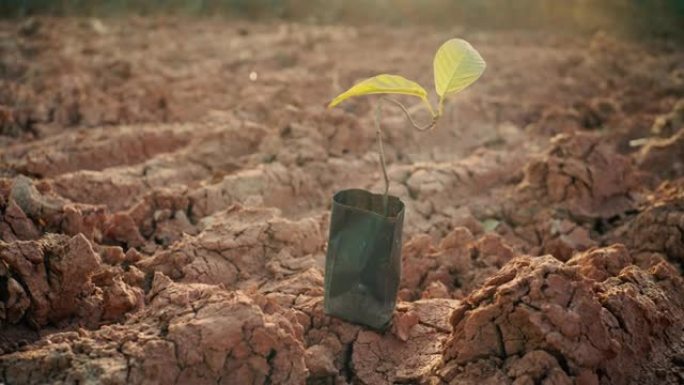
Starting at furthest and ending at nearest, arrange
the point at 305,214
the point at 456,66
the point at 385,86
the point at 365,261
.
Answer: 1. the point at 305,214
2. the point at 365,261
3. the point at 456,66
4. the point at 385,86

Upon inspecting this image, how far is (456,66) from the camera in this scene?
227 centimetres

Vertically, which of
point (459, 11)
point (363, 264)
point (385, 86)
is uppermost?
point (459, 11)

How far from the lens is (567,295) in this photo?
2217mm

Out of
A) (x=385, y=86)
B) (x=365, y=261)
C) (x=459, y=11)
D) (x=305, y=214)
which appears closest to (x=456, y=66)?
(x=385, y=86)

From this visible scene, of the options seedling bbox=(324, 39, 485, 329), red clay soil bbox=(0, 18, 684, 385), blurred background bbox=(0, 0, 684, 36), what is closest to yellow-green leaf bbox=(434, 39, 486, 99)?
seedling bbox=(324, 39, 485, 329)

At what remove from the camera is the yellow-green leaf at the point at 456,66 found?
7.41ft

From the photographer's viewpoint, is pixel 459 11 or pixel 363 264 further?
pixel 459 11

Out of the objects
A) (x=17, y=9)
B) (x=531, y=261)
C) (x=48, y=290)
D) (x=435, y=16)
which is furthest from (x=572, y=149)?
(x=17, y=9)

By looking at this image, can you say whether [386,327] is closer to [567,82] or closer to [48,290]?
[48,290]

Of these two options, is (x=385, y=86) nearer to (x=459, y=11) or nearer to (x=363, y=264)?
(x=363, y=264)

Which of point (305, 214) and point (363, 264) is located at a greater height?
point (363, 264)

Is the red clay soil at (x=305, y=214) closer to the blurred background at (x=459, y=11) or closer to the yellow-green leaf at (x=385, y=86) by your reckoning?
the yellow-green leaf at (x=385, y=86)

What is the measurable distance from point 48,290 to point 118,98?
3.07 meters

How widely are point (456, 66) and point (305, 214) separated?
169 centimetres
